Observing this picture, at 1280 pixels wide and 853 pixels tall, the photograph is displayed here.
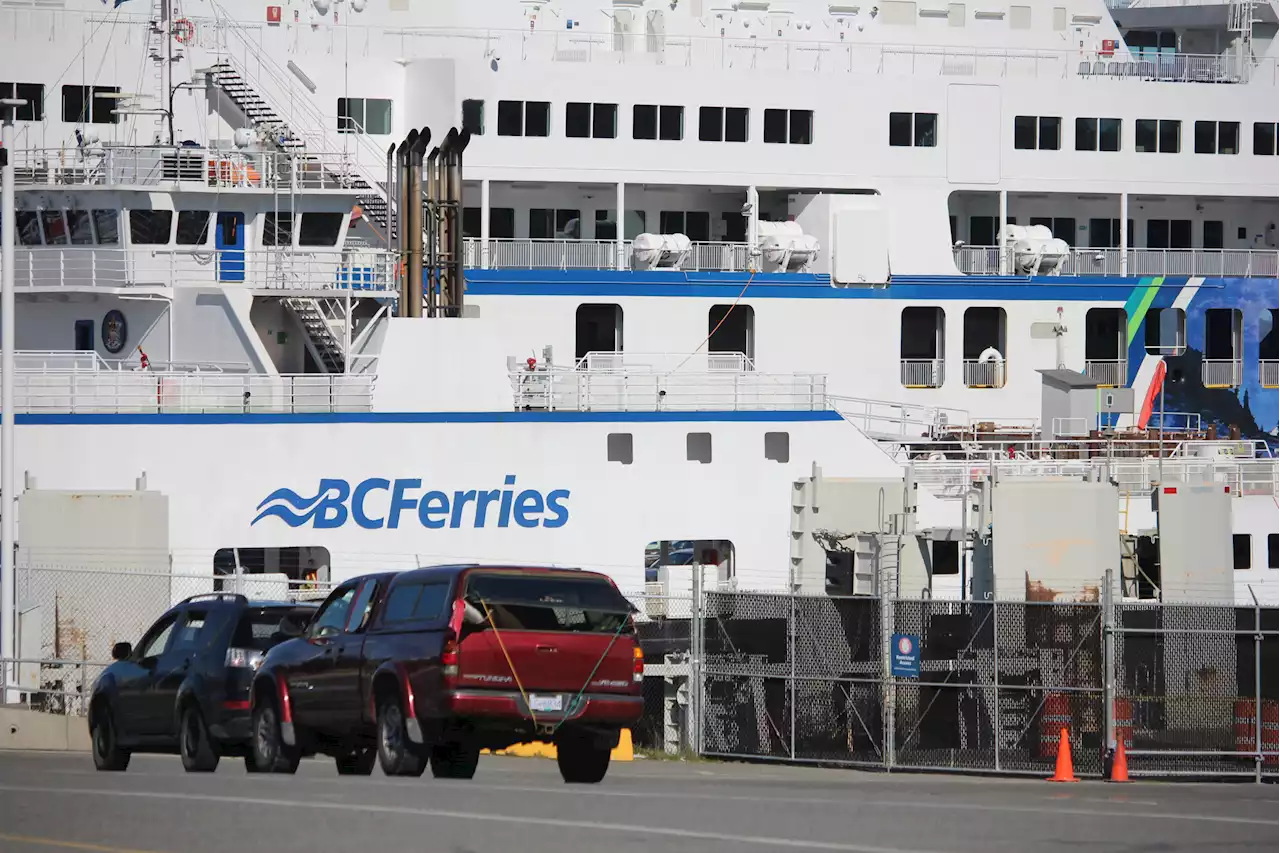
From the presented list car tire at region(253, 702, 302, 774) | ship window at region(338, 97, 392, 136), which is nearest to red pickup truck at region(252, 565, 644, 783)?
car tire at region(253, 702, 302, 774)

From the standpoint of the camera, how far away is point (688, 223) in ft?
143

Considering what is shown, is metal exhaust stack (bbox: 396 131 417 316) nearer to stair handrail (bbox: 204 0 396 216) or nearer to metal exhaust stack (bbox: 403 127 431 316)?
metal exhaust stack (bbox: 403 127 431 316)

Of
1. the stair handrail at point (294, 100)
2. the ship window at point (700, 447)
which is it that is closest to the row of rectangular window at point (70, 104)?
the stair handrail at point (294, 100)

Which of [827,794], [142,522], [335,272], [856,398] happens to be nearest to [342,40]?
[335,272]

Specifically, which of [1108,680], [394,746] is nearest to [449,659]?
[394,746]

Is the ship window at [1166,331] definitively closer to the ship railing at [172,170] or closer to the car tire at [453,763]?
the ship railing at [172,170]

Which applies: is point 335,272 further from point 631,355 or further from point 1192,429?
point 1192,429

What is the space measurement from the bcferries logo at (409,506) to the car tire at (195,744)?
11911 millimetres

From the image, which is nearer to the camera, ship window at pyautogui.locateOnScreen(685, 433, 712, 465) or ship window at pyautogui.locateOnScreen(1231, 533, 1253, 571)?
ship window at pyautogui.locateOnScreen(685, 433, 712, 465)

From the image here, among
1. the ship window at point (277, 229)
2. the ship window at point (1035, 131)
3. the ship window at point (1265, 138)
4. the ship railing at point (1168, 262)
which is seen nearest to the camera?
the ship window at point (277, 229)

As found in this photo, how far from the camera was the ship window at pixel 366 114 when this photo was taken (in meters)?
40.5

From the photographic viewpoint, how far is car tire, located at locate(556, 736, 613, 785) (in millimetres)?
17562

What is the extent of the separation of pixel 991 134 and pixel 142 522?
68.9 ft

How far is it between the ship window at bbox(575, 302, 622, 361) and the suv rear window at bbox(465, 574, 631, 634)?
23765 mm
